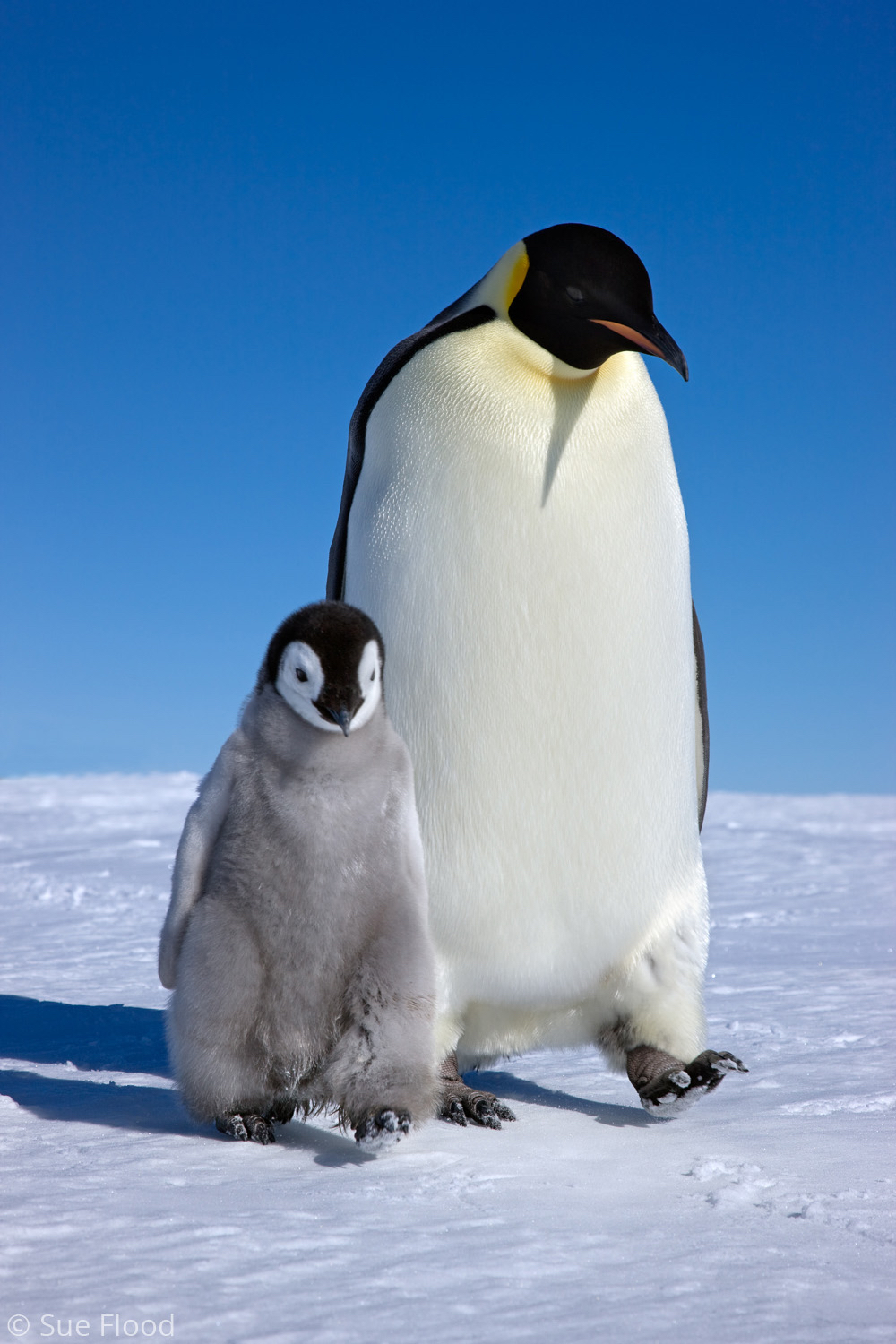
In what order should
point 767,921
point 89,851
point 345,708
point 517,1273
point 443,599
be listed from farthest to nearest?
point 89,851, point 767,921, point 443,599, point 345,708, point 517,1273

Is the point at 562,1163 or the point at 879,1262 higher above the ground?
the point at 879,1262

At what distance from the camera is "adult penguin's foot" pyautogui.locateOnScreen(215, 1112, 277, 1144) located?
6.52 ft

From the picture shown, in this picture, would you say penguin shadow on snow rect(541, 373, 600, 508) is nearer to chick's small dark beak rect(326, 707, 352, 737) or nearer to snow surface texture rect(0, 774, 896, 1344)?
chick's small dark beak rect(326, 707, 352, 737)

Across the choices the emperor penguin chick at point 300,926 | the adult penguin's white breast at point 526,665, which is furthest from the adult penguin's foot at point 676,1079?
the emperor penguin chick at point 300,926

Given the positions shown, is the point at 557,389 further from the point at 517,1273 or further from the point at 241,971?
the point at 517,1273

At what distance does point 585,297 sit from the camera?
2432 mm

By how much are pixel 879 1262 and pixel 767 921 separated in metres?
4.12

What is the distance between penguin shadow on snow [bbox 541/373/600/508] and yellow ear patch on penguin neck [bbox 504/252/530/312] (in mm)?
237

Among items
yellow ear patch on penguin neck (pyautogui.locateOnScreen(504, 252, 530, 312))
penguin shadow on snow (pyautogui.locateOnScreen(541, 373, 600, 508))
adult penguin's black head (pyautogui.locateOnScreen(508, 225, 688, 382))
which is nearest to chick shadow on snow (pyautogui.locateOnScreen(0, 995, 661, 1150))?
penguin shadow on snow (pyautogui.locateOnScreen(541, 373, 600, 508))

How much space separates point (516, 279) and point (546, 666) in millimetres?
854

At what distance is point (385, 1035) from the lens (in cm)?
199

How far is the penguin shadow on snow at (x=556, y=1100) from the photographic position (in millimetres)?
2332

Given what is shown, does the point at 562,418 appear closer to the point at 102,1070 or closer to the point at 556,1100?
the point at 556,1100

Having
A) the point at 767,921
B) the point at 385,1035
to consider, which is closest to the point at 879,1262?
the point at 385,1035
